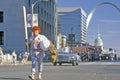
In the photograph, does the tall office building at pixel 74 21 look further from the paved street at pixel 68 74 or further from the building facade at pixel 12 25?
the paved street at pixel 68 74

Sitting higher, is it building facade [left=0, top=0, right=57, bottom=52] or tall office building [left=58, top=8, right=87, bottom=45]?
tall office building [left=58, top=8, right=87, bottom=45]

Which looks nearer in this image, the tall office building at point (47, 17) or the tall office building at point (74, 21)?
the tall office building at point (47, 17)

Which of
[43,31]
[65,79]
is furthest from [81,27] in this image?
[65,79]

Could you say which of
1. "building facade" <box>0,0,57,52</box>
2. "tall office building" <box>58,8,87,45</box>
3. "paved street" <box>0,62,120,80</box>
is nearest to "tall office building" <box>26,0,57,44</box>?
"building facade" <box>0,0,57,52</box>

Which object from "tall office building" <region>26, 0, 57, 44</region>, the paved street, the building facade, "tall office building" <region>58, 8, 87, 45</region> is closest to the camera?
the paved street

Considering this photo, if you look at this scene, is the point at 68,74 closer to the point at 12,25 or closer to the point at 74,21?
the point at 12,25

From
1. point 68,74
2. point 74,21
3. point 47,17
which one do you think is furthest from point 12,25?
point 74,21

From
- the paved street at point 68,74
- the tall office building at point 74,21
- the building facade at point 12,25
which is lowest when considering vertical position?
the paved street at point 68,74

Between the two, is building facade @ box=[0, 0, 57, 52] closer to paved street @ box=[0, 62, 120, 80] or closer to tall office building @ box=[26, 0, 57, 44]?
tall office building @ box=[26, 0, 57, 44]

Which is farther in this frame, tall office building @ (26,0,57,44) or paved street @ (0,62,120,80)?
tall office building @ (26,0,57,44)

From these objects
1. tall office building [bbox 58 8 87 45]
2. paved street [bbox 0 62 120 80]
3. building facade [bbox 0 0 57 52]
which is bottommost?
paved street [bbox 0 62 120 80]

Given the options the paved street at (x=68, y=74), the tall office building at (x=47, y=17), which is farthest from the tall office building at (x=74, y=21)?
the paved street at (x=68, y=74)

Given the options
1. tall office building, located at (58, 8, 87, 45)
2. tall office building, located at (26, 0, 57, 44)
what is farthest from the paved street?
tall office building, located at (58, 8, 87, 45)

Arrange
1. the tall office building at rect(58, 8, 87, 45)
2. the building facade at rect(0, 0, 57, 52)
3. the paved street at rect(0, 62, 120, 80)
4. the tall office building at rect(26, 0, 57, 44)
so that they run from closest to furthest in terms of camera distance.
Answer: the paved street at rect(0, 62, 120, 80) < the building facade at rect(0, 0, 57, 52) < the tall office building at rect(26, 0, 57, 44) < the tall office building at rect(58, 8, 87, 45)
